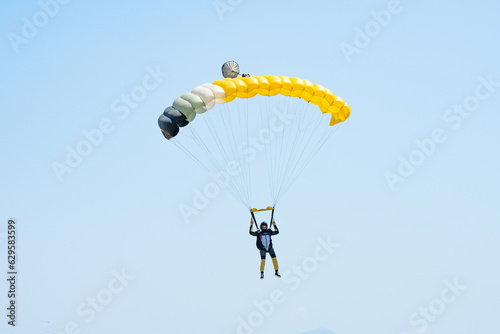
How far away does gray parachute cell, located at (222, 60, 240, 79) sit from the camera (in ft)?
91.9

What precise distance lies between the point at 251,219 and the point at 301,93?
4951mm

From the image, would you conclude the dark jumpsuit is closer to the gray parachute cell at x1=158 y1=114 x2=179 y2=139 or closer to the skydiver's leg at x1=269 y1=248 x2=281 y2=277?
the skydiver's leg at x1=269 y1=248 x2=281 y2=277

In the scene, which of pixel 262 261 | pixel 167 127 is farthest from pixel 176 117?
pixel 262 261

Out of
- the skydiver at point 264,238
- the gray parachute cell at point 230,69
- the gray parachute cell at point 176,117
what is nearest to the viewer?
the skydiver at point 264,238

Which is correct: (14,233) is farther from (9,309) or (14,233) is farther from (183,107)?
(183,107)

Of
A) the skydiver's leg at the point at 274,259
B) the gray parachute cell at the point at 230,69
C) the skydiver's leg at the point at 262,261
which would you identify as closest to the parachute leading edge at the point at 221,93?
the gray parachute cell at the point at 230,69

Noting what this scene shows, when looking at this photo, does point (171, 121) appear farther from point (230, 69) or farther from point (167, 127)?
point (230, 69)

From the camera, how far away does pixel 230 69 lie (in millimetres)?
28016

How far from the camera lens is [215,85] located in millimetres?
27078

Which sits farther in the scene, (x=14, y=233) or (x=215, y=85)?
(x=14, y=233)

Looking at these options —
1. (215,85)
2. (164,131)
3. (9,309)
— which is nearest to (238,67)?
(215,85)

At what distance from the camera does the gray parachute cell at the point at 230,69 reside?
91.9 ft

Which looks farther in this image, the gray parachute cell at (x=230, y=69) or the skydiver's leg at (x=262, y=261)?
the gray parachute cell at (x=230, y=69)

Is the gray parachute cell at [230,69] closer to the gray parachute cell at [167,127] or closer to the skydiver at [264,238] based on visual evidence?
the gray parachute cell at [167,127]
